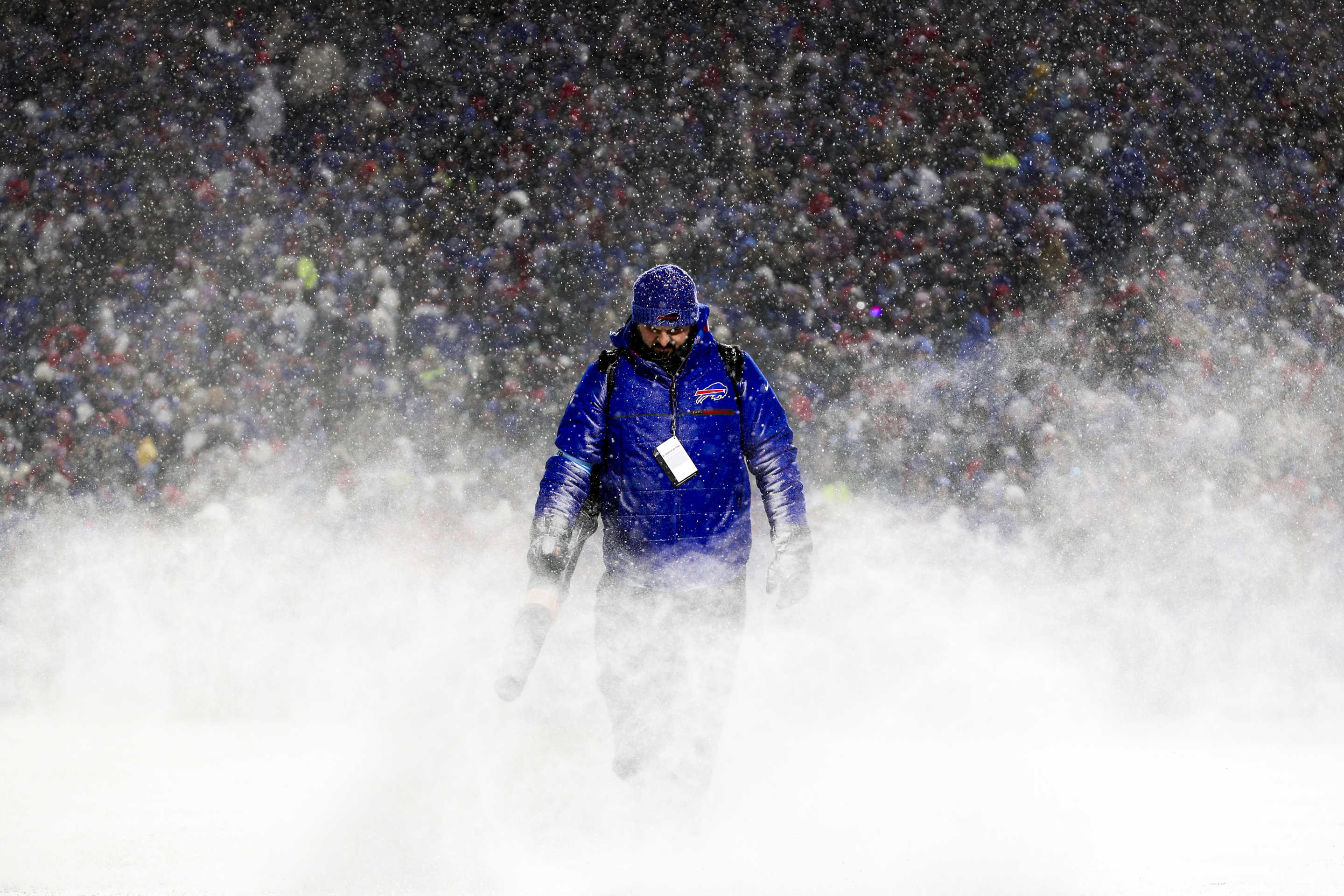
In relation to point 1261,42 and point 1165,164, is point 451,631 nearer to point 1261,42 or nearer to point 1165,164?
point 1165,164

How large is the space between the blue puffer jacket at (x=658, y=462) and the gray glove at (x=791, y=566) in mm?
52

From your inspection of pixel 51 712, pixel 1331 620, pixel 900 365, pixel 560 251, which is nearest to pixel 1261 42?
pixel 900 365

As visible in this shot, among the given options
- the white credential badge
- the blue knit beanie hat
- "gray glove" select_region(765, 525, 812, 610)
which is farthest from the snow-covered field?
the blue knit beanie hat

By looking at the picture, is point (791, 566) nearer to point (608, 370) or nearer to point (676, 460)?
point (676, 460)

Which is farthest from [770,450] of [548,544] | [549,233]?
[549,233]

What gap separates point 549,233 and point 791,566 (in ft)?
6.70

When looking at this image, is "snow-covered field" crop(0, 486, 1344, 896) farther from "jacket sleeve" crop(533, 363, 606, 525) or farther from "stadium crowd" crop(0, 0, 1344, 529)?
"jacket sleeve" crop(533, 363, 606, 525)

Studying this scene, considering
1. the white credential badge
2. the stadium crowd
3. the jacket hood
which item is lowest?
the white credential badge

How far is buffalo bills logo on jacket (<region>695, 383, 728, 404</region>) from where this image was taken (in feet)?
10.1

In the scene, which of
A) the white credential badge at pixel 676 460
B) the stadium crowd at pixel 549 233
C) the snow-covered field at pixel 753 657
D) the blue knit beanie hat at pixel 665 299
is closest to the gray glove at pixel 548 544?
the white credential badge at pixel 676 460

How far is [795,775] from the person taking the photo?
3.99 meters

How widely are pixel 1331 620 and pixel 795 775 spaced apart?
249 centimetres

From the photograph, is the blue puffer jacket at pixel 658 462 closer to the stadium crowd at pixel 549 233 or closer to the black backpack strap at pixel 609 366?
the black backpack strap at pixel 609 366

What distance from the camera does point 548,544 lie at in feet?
10.1
